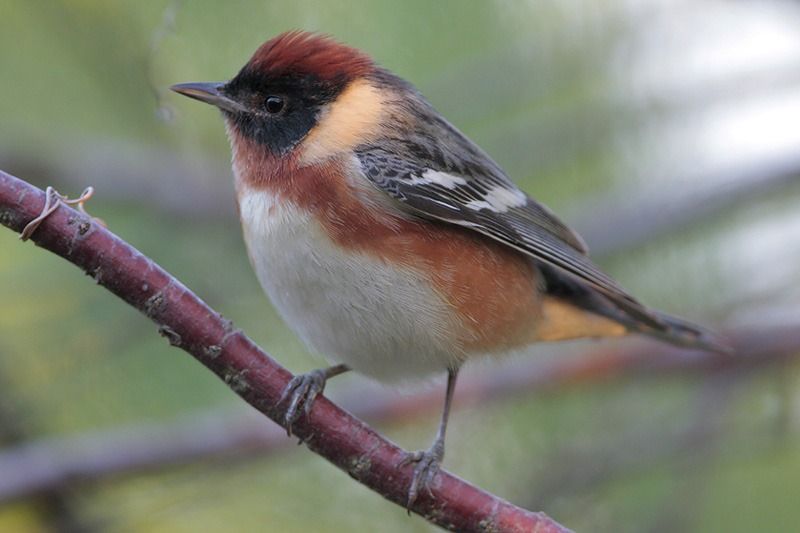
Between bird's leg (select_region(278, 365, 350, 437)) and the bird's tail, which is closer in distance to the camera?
bird's leg (select_region(278, 365, 350, 437))

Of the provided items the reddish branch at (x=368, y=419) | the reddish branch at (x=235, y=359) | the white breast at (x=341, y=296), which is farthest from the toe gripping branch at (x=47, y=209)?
the reddish branch at (x=368, y=419)

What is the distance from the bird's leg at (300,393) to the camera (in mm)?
2688

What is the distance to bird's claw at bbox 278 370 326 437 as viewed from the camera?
8.81 feet

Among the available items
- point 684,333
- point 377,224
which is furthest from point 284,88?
point 684,333

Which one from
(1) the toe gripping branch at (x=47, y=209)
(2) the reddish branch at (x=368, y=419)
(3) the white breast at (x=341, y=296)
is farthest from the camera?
(2) the reddish branch at (x=368, y=419)

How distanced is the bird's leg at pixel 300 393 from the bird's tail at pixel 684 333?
53.2 inches

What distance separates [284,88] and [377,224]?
0.61 m

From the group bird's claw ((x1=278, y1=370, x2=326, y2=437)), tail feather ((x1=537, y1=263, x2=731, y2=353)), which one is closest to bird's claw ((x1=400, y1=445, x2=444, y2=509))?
bird's claw ((x1=278, y1=370, x2=326, y2=437))

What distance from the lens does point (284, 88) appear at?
3520 millimetres

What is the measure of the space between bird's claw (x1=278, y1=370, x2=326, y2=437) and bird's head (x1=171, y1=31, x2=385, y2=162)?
0.78 m

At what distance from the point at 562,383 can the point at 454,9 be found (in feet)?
4.95

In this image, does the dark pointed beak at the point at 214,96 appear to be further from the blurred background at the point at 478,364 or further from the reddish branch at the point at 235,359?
the reddish branch at the point at 235,359

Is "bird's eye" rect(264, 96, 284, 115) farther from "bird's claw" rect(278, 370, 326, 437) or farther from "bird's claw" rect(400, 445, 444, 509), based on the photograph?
"bird's claw" rect(400, 445, 444, 509)

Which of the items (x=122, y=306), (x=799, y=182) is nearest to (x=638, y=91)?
(x=799, y=182)
